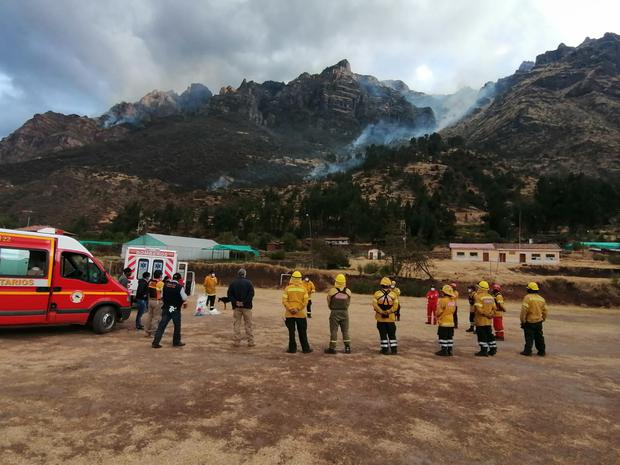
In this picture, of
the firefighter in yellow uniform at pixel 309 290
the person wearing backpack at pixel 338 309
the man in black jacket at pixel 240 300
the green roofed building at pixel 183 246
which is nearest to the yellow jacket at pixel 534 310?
the person wearing backpack at pixel 338 309

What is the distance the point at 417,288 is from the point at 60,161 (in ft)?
503

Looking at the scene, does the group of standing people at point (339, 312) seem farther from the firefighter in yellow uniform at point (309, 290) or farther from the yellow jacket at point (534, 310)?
the firefighter in yellow uniform at point (309, 290)

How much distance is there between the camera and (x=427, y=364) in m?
8.38

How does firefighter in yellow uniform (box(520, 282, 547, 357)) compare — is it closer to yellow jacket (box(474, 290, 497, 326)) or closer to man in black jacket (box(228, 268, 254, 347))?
yellow jacket (box(474, 290, 497, 326))

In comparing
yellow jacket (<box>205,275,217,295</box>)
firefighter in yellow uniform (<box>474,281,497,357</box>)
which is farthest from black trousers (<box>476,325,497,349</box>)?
yellow jacket (<box>205,275,217,295</box>)

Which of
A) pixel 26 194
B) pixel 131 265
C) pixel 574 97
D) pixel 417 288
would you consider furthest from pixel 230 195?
pixel 574 97

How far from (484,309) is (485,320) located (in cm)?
35

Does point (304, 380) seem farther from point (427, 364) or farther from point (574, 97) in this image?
point (574, 97)

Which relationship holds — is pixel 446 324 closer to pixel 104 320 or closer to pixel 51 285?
pixel 104 320

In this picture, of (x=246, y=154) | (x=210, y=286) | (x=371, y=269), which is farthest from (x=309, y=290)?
(x=246, y=154)

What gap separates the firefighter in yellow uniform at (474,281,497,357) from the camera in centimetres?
934

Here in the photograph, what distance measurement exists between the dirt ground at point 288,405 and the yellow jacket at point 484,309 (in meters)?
0.92

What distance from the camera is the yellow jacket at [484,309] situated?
366 inches

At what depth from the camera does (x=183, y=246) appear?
53.1 meters
